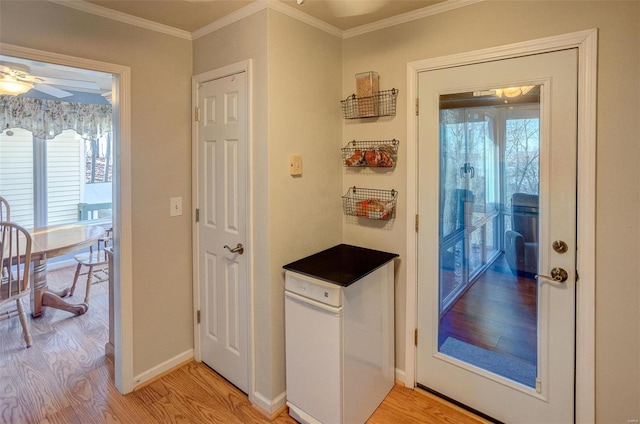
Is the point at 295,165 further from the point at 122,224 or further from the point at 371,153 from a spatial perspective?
the point at 122,224

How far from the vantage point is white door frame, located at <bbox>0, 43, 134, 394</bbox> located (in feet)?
6.95

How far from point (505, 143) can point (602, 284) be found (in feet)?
2.68

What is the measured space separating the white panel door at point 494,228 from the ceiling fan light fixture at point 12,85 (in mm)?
3417

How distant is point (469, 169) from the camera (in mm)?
2021

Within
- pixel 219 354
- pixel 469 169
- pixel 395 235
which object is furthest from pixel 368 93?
pixel 219 354

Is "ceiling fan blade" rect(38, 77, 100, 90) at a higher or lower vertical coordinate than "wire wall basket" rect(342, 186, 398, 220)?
higher

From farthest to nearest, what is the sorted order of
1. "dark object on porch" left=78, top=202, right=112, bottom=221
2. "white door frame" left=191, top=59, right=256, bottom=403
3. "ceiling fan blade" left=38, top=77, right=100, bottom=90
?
"dark object on porch" left=78, top=202, right=112, bottom=221 → "ceiling fan blade" left=38, top=77, right=100, bottom=90 → "white door frame" left=191, top=59, right=256, bottom=403

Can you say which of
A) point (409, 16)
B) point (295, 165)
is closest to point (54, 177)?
point (295, 165)

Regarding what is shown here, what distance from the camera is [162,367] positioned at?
96.0 inches

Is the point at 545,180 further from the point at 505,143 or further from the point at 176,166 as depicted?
the point at 176,166

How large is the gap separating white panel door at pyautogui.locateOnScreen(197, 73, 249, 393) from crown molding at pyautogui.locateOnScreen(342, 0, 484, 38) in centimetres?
86

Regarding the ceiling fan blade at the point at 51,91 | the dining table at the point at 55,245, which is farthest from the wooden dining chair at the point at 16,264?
the ceiling fan blade at the point at 51,91

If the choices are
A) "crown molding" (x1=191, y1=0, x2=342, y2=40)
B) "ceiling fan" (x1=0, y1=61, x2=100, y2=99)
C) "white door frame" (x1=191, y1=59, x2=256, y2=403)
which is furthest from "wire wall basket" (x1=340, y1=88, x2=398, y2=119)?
"ceiling fan" (x1=0, y1=61, x2=100, y2=99)

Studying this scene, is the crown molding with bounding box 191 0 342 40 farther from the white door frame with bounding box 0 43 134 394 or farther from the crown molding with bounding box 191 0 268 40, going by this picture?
the white door frame with bounding box 0 43 134 394
